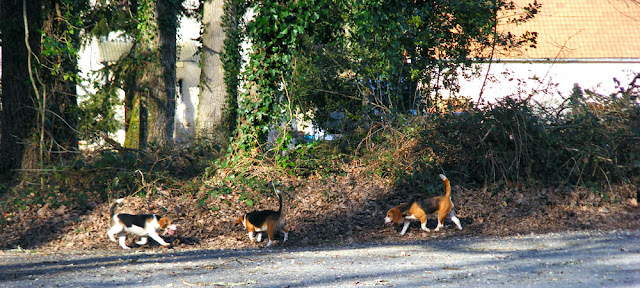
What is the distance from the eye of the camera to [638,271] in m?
6.64

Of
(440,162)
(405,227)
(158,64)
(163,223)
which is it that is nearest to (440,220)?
(405,227)

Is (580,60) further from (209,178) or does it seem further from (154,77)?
(209,178)

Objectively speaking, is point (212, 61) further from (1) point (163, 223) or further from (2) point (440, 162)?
(1) point (163, 223)

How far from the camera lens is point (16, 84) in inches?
514

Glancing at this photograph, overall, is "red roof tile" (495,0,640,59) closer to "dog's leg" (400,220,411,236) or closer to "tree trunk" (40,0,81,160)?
"dog's leg" (400,220,411,236)

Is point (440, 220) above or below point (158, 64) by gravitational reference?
below

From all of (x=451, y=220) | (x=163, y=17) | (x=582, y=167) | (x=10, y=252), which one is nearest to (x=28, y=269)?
(x=10, y=252)

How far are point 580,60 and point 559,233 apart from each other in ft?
73.7

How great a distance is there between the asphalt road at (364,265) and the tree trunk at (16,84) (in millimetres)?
4542

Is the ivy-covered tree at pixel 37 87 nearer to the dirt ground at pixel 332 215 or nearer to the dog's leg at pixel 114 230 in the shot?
the dirt ground at pixel 332 215

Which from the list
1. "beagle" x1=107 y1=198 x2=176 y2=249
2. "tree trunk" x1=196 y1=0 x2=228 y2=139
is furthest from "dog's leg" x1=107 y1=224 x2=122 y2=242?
"tree trunk" x1=196 y1=0 x2=228 y2=139

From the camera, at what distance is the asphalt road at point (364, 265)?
20.6 ft

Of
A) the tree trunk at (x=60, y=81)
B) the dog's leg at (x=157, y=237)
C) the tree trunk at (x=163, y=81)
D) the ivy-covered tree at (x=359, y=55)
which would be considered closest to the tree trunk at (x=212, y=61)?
the tree trunk at (x=163, y=81)

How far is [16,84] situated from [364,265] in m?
9.48
